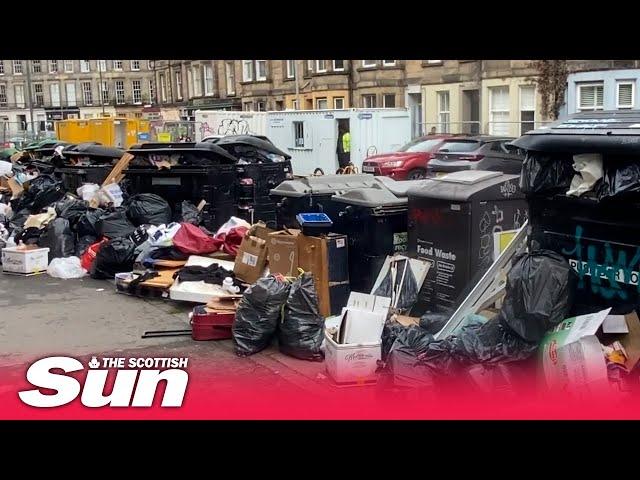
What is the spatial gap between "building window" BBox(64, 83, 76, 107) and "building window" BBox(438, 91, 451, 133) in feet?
69.2

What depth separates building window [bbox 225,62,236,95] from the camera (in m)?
36.3

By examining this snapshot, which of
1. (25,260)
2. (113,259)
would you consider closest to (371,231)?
(113,259)

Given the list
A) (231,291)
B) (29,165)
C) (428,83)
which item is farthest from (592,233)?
(428,83)

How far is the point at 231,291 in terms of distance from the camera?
22.5 feet

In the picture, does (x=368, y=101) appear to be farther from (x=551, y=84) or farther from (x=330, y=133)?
(x=551, y=84)

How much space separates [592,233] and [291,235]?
9.12ft

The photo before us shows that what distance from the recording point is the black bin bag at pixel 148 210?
9484mm

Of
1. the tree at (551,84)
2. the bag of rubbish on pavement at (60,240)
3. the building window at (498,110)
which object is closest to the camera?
the bag of rubbish on pavement at (60,240)

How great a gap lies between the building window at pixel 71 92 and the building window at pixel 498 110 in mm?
23309

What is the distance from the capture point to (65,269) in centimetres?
882

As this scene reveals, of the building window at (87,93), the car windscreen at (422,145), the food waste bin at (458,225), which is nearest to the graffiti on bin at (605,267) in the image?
the food waste bin at (458,225)

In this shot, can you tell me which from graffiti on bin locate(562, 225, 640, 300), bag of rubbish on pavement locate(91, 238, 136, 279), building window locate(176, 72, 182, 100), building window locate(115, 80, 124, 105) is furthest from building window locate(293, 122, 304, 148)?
building window locate(115, 80, 124, 105)

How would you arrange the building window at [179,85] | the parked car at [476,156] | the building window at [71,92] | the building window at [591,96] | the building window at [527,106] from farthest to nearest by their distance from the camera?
1. the building window at [179,85]
2. the building window at [71,92]
3. the building window at [527,106]
4. the building window at [591,96]
5. the parked car at [476,156]

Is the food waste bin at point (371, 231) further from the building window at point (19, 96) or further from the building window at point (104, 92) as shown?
the building window at point (104, 92)
